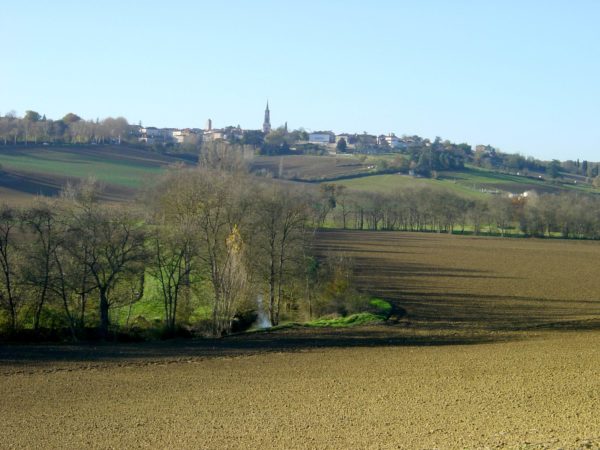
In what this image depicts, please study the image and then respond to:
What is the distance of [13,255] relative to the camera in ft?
121

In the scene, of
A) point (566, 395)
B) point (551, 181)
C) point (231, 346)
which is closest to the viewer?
point (566, 395)

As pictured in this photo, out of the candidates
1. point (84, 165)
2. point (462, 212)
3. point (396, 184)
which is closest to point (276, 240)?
point (84, 165)

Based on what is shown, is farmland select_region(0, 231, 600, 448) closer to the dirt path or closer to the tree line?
the dirt path

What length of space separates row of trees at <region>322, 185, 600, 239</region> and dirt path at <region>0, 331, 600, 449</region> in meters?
76.7

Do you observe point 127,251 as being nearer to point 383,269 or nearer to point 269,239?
point 269,239

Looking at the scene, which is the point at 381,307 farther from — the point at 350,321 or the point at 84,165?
the point at 84,165

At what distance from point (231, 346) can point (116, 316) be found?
10.5 meters

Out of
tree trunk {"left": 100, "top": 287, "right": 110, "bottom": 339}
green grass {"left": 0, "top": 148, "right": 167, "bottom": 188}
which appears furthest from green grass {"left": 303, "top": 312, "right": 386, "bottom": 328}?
green grass {"left": 0, "top": 148, "right": 167, "bottom": 188}

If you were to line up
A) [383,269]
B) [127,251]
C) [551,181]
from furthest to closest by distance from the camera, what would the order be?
[551,181]
[383,269]
[127,251]

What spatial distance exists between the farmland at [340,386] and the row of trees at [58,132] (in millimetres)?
95652

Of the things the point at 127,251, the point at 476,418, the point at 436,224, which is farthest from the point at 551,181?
the point at 476,418

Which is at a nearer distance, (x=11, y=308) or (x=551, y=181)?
(x=11, y=308)

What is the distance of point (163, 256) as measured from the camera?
41.5 m

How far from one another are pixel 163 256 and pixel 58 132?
10933cm
